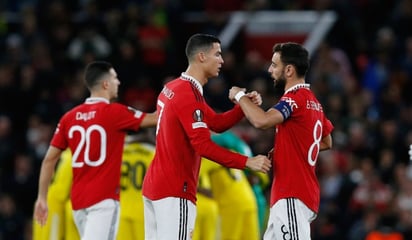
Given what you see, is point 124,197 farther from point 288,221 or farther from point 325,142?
point 288,221

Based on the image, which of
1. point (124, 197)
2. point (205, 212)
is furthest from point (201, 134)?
point (205, 212)

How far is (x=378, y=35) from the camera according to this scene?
2238 cm

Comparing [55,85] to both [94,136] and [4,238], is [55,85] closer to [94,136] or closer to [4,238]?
[4,238]

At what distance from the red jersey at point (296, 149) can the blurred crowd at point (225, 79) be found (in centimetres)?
652

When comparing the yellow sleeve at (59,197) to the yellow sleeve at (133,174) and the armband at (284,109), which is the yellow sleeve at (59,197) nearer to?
the yellow sleeve at (133,174)

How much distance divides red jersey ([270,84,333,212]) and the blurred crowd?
6516mm

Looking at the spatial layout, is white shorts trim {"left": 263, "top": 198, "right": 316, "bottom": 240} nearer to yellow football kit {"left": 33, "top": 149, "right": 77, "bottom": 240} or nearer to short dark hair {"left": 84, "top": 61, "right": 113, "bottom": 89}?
short dark hair {"left": 84, "top": 61, "right": 113, "bottom": 89}

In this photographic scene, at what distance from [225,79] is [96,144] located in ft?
28.0

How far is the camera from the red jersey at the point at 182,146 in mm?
11664

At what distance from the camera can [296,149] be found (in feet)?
38.1

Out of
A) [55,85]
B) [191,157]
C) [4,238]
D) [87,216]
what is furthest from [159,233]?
[55,85]

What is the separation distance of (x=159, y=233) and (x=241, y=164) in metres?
0.98

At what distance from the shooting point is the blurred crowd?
19.5 m

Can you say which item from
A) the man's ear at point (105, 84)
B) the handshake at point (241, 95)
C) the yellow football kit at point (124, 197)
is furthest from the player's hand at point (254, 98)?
the yellow football kit at point (124, 197)
